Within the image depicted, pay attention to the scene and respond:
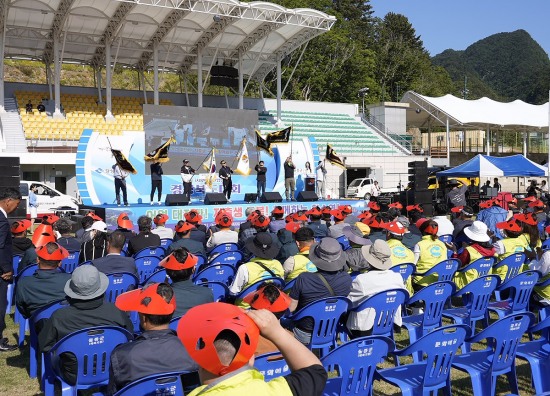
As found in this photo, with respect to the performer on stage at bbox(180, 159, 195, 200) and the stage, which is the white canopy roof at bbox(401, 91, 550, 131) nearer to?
the stage

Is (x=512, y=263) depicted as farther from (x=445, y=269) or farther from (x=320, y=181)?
(x=320, y=181)

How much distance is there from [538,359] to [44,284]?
431cm

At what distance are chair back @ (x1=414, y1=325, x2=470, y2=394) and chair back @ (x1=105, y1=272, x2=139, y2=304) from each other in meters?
3.36

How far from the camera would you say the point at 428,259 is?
23.7 ft

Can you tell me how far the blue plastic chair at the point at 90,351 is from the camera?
391 centimetres

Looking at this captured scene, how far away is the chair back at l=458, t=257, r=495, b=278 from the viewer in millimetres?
6719

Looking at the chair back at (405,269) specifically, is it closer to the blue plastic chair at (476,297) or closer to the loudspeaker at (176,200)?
the blue plastic chair at (476,297)

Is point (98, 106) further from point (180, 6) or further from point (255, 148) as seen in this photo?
point (255, 148)

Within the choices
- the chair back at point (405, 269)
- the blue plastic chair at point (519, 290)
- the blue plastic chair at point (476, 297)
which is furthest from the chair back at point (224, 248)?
the blue plastic chair at point (519, 290)

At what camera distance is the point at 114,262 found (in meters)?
6.43

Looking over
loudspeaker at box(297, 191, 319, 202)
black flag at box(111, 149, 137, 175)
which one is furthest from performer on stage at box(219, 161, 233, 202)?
black flag at box(111, 149, 137, 175)

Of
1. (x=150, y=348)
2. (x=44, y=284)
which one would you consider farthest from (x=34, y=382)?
(x=150, y=348)

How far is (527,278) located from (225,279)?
3399mm

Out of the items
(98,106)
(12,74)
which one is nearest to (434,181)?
(98,106)
